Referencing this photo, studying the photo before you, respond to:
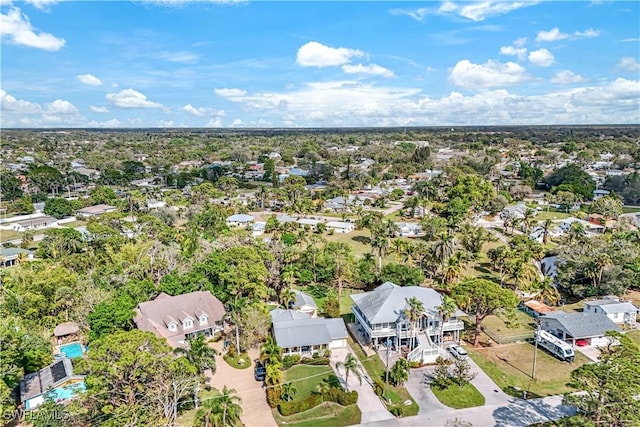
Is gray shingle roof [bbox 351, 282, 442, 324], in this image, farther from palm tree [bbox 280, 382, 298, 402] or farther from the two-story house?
the two-story house

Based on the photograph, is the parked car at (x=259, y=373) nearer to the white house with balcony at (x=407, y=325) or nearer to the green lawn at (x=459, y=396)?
the white house with balcony at (x=407, y=325)

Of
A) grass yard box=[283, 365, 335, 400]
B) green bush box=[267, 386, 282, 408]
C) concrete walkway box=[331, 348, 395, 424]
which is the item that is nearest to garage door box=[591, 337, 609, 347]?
concrete walkway box=[331, 348, 395, 424]

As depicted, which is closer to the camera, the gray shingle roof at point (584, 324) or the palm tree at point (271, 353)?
the palm tree at point (271, 353)

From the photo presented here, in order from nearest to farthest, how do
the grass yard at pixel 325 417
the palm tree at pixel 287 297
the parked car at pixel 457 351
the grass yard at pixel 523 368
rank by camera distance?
the grass yard at pixel 325 417 → the grass yard at pixel 523 368 → the parked car at pixel 457 351 → the palm tree at pixel 287 297

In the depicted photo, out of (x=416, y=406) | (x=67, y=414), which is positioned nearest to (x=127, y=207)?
(x=67, y=414)

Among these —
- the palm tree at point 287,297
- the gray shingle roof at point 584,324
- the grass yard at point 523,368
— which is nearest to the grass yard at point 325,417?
the grass yard at point 523,368

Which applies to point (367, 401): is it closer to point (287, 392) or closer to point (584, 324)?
point (287, 392)

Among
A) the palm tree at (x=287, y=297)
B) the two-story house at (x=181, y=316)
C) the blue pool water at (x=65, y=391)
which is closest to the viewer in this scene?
the blue pool water at (x=65, y=391)
